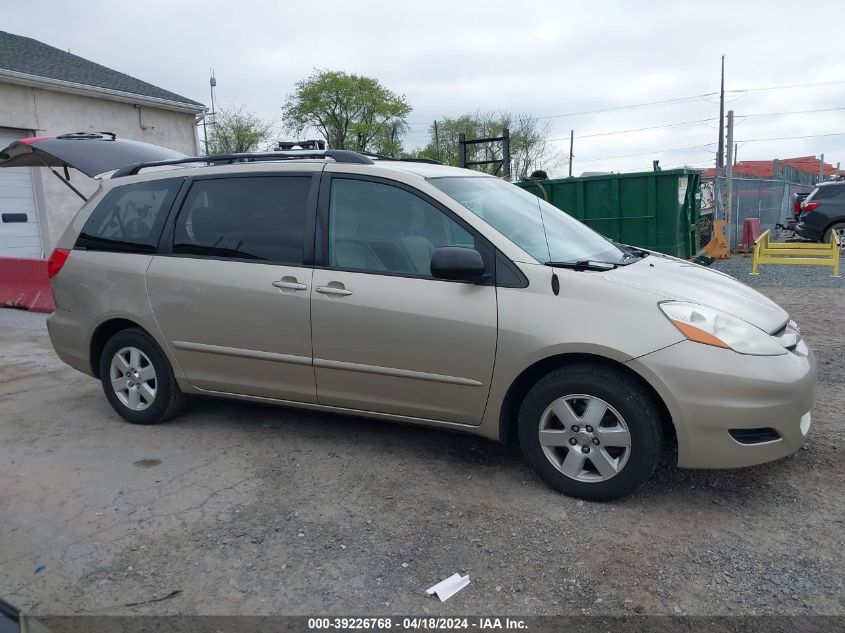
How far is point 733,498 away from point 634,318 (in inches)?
43.4

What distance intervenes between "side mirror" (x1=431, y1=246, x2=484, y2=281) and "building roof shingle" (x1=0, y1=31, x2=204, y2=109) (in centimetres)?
1272

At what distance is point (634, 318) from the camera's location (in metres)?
3.38

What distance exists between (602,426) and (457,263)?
3.60 ft

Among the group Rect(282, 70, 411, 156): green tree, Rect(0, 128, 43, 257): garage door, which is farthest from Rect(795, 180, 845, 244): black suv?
Rect(282, 70, 411, 156): green tree

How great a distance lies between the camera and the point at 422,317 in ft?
12.3

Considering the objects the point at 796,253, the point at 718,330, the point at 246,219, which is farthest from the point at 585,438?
the point at 796,253

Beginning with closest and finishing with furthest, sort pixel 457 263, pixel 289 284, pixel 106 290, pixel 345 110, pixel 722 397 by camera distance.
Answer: pixel 722 397, pixel 457 263, pixel 289 284, pixel 106 290, pixel 345 110

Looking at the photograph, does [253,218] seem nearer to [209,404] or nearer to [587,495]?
[209,404]

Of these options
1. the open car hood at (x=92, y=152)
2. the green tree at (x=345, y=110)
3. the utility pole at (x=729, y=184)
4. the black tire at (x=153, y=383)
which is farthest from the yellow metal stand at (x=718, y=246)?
the green tree at (x=345, y=110)

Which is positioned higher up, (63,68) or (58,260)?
(63,68)

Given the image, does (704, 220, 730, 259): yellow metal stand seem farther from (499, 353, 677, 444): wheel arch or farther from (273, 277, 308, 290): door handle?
(273, 277, 308, 290): door handle

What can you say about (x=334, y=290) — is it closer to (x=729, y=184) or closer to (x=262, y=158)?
(x=262, y=158)

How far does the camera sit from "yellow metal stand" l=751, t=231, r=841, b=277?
38.7 feet

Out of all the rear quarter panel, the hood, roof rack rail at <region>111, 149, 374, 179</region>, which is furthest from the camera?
the rear quarter panel
